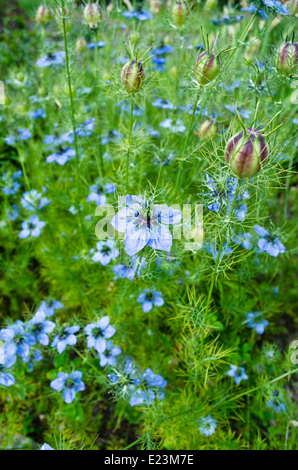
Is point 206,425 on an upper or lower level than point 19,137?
lower

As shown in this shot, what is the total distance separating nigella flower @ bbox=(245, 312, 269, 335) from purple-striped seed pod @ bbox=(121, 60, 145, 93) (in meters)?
1.11

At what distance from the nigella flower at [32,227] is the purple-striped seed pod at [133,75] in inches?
34.3

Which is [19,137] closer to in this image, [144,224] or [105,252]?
[105,252]

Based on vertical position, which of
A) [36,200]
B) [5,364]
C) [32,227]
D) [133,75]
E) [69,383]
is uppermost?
[133,75]

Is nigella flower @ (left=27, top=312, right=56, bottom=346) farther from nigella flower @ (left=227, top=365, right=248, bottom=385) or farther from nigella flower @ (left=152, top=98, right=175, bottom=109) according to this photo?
nigella flower @ (left=152, top=98, right=175, bottom=109)

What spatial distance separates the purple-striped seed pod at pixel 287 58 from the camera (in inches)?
42.1

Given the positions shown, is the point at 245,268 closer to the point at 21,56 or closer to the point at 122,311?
the point at 122,311

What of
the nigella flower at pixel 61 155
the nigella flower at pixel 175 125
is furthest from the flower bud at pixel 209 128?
the nigella flower at pixel 61 155

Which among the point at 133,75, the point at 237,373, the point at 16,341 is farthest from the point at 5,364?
the point at 133,75

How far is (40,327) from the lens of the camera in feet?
4.63

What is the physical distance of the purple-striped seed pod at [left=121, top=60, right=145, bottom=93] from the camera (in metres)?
1.05

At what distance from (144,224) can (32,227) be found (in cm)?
100
